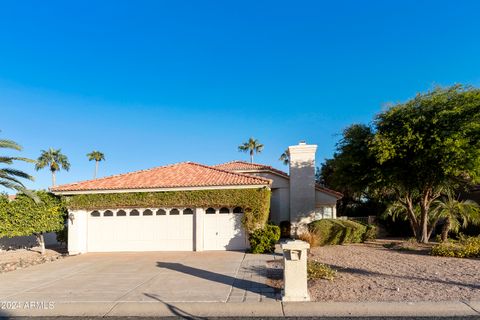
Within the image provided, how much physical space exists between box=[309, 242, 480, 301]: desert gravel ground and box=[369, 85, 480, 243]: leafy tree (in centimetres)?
456

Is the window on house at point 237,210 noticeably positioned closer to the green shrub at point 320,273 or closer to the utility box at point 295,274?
the green shrub at point 320,273

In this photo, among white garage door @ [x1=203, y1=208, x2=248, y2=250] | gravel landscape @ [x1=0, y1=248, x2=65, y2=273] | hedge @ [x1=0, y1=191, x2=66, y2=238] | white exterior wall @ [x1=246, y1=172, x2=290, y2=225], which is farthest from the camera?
white exterior wall @ [x1=246, y1=172, x2=290, y2=225]

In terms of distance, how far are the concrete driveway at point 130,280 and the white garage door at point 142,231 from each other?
1.80 metres

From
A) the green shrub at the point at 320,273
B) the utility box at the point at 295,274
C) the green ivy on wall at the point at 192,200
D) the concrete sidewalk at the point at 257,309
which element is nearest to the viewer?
the concrete sidewalk at the point at 257,309

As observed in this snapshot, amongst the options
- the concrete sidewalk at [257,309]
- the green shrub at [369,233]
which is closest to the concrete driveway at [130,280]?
the concrete sidewalk at [257,309]

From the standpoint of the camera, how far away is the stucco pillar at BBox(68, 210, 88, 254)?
1667cm

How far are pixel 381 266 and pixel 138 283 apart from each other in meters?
7.41

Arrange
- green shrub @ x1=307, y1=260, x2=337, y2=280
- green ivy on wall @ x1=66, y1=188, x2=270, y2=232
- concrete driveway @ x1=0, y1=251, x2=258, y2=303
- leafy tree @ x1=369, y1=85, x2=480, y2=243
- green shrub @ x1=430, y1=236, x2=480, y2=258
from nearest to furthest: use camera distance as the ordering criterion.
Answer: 1. concrete driveway @ x1=0, y1=251, x2=258, y2=303
2. green shrub @ x1=307, y1=260, x2=337, y2=280
3. green shrub @ x1=430, y1=236, x2=480, y2=258
4. leafy tree @ x1=369, y1=85, x2=480, y2=243
5. green ivy on wall @ x1=66, y1=188, x2=270, y2=232

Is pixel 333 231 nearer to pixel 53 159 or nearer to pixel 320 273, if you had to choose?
pixel 320 273

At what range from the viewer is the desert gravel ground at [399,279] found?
7.23 m

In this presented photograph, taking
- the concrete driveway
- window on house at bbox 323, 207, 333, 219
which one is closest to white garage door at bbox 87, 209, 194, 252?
the concrete driveway

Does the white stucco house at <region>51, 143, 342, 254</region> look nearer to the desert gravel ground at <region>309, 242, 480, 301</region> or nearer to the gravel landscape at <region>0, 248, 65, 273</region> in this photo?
the gravel landscape at <region>0, 248, 65, 273</region>

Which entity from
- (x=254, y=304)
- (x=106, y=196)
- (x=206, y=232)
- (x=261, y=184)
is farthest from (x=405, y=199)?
(x=106, y=196)

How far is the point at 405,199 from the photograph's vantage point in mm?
18359
